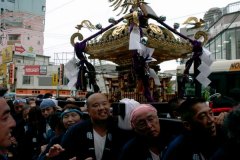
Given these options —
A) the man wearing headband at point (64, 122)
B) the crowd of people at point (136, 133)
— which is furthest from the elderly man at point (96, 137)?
the man wearing headband at point (64, 122)

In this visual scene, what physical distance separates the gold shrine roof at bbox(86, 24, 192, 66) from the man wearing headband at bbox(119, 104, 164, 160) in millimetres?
2301

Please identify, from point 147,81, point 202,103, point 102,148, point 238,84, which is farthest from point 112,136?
point 238,84

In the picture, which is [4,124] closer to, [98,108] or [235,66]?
[98,108]

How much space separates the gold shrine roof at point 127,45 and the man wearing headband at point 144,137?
230 centimetres

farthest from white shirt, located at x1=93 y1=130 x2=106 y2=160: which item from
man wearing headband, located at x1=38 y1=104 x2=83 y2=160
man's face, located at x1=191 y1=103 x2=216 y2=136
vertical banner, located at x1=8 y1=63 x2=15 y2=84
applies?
vertical banner, located at x1=8 y1=63 x2=15 y2=84

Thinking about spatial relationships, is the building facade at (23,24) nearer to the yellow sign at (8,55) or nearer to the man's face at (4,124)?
the yellow sign at (8,55)

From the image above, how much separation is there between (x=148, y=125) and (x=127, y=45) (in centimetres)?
255

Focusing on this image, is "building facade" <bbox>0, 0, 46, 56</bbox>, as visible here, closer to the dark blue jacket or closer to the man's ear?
the dark blue jacket

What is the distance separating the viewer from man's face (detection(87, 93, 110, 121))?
12.0 ft

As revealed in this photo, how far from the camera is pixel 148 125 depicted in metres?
3.09

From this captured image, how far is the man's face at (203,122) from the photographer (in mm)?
2930

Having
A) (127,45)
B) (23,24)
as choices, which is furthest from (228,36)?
(23,24)

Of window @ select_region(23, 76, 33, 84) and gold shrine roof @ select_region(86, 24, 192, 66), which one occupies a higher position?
window @ select_region(23, 76, 33, 84)

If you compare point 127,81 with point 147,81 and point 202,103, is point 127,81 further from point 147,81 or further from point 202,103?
point 202,103
